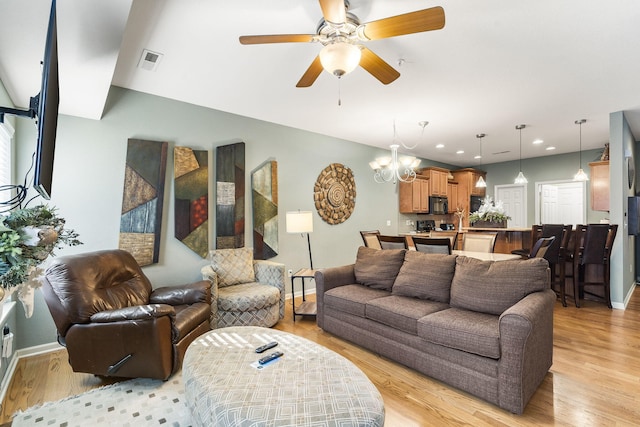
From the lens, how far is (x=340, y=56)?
190 centimetres

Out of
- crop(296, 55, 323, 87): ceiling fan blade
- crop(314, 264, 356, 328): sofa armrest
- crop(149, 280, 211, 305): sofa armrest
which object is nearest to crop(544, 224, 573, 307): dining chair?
crop(314, 264, 356, 328): sofa armrest

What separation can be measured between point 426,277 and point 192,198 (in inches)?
110

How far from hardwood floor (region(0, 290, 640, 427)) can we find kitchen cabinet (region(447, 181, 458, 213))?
4.80 metres

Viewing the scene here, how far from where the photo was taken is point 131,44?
2475 millimetres

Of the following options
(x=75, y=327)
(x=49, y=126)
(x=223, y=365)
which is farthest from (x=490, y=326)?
(x=75, y=327)

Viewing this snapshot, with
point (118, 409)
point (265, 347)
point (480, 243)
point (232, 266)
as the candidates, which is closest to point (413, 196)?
point (480, 243)

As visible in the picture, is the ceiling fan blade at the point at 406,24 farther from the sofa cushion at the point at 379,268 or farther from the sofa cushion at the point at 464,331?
the sofa cushion at the point at 379,268

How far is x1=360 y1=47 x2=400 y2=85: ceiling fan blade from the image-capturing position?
2.11 metres

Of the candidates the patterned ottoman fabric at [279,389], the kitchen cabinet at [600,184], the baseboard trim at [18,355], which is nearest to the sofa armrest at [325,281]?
the patterned ottoman fabric at [279,389]

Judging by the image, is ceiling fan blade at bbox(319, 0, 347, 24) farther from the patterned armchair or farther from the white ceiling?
the patterned armchair

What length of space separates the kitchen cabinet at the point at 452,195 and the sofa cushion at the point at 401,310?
560cm

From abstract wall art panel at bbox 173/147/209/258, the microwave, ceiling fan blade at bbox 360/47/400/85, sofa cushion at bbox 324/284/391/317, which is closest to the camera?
ceiling fan blade at bbox 360/47/400/85

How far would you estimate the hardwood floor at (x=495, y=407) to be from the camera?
1915mm

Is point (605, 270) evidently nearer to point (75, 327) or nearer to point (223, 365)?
point (223, 365)
